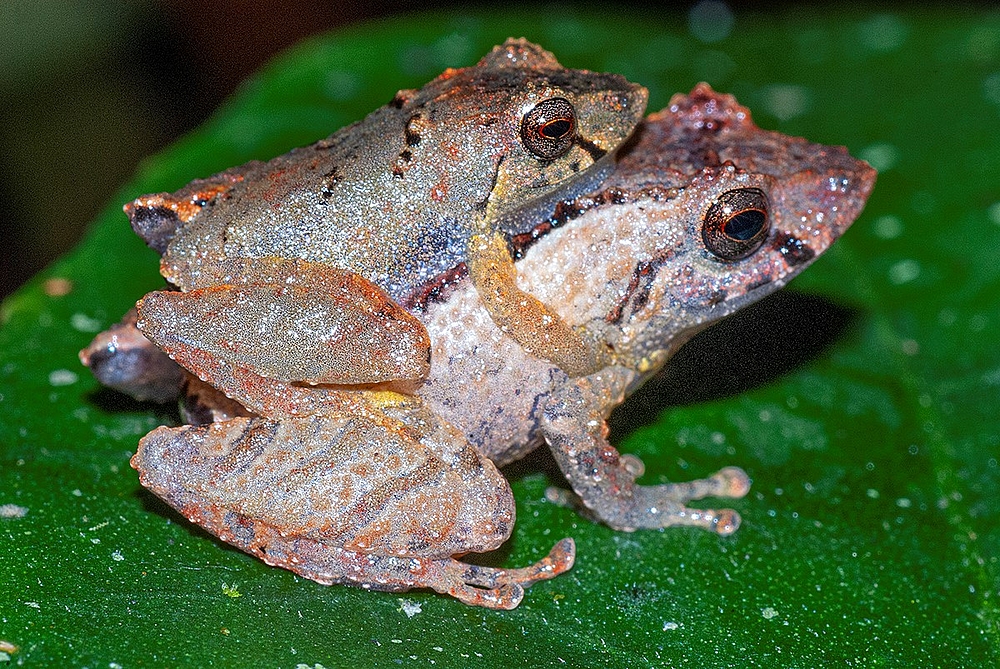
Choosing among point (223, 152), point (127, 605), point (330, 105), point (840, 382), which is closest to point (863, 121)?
point (840, 382)

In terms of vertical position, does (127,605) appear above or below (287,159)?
below

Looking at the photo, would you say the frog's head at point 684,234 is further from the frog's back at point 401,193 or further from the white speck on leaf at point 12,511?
the white speck on leaf at point 12,511

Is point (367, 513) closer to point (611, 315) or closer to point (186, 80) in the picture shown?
point (611, 315)

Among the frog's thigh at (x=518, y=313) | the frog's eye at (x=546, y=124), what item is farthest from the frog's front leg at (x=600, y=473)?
the frog's eye at (x=546, y=124)

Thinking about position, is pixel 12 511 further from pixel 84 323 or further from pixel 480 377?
pixel 480 377

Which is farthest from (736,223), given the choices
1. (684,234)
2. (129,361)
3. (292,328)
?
(129,361)

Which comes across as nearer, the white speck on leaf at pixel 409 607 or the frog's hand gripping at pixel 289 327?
the frog's hand gripping at pixel 289 327

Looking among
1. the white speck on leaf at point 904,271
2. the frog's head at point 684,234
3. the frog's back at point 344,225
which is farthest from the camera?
the white speck on leaf at point 904,271

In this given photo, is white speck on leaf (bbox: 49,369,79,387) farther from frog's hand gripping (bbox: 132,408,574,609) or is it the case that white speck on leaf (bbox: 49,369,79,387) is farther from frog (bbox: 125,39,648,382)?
frog's hand gripping (bbox: 132,408,574,609)
